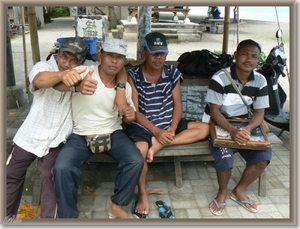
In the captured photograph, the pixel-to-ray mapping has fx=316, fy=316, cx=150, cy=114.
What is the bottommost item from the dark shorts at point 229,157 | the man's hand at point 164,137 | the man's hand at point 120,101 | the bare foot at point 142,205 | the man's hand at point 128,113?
the bare foot at point 142,205

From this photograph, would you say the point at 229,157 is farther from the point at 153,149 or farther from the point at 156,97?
the point at 156,97

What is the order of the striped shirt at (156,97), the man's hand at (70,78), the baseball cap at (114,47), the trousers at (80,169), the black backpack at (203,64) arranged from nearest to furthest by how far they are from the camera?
the man's hand at (70,78), the trousers at (80,169), the baseball cap at (114,47), the striped shirt at (156,97), the black backpack at (203,64)

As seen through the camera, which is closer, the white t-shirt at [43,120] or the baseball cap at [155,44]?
the white t-shirt at [43,120]

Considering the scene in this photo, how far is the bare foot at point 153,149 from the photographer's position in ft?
10.2

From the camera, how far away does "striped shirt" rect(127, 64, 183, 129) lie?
11.0 feet

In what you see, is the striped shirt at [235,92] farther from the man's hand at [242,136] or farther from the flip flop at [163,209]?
the flip flop at [163,209]

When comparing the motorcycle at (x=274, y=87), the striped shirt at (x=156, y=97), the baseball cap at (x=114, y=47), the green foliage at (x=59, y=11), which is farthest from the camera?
the green foliage at (x=59, y=11)

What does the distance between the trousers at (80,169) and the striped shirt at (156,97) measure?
0.44 m

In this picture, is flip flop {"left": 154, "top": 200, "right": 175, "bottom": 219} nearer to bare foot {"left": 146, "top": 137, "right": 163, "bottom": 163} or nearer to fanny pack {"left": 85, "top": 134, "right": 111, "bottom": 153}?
bare foot {"left": 146, "top": 137, "right": 163, "bottom": 163}

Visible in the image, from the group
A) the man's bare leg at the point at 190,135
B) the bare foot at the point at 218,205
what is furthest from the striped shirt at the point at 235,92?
the bare foot at the point at 218,205

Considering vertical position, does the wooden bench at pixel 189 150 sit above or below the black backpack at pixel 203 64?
below

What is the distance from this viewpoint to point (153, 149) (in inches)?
123

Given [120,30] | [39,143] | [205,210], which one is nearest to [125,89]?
[39,143]

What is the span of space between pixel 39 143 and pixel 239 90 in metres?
2.02
